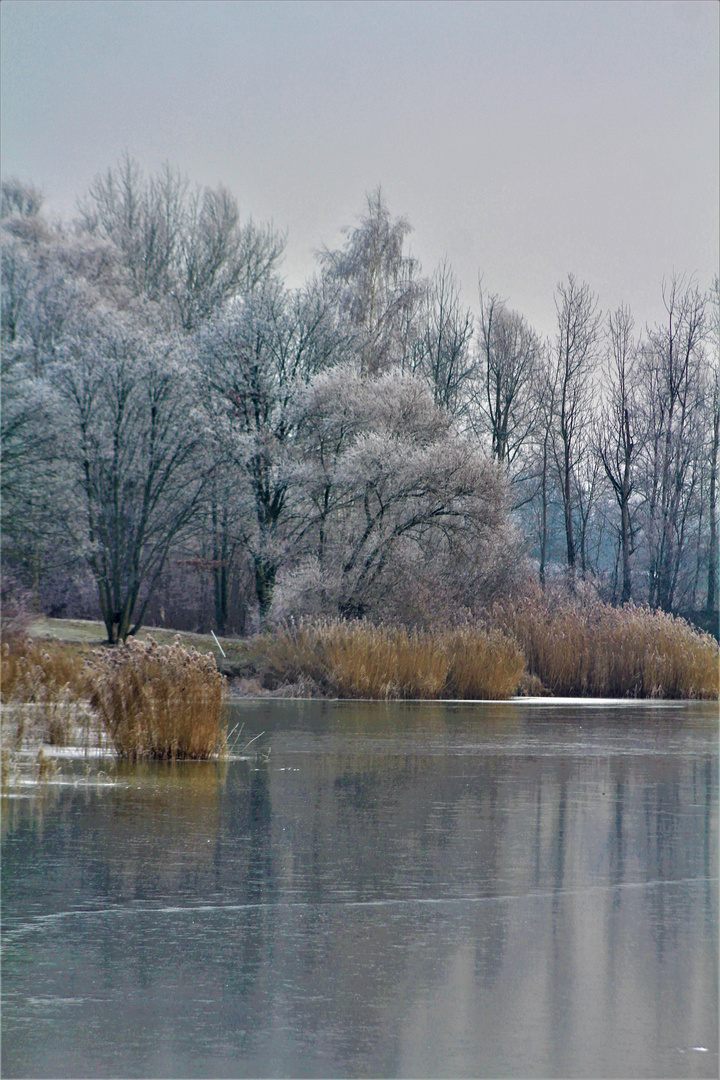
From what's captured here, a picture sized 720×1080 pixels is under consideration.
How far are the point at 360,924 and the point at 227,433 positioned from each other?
2529 cm

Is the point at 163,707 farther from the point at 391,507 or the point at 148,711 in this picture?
the point at 391,507

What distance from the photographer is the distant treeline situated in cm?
2675

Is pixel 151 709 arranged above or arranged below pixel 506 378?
below

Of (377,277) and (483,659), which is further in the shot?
(377,277)

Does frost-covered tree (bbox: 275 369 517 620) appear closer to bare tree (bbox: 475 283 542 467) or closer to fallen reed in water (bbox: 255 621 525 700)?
fallen reed in water (bbox: 255 621 525 700)

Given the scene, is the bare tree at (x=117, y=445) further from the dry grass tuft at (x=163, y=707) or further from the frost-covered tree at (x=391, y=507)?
the dry grass tuft at (x=163, y=707)

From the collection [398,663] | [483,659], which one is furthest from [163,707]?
[483,659]

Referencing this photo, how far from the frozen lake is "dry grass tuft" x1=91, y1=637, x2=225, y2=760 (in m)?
0.82

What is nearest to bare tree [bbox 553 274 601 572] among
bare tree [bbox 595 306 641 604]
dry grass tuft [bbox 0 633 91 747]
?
bare tree [bbox 595 306 641 604]

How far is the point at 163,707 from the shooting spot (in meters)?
9.77

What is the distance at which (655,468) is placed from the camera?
4203cm

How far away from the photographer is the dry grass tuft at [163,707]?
9711mm

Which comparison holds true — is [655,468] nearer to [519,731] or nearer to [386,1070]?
[519,731]

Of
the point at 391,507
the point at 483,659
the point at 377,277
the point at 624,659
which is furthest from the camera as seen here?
the point at 377,277
